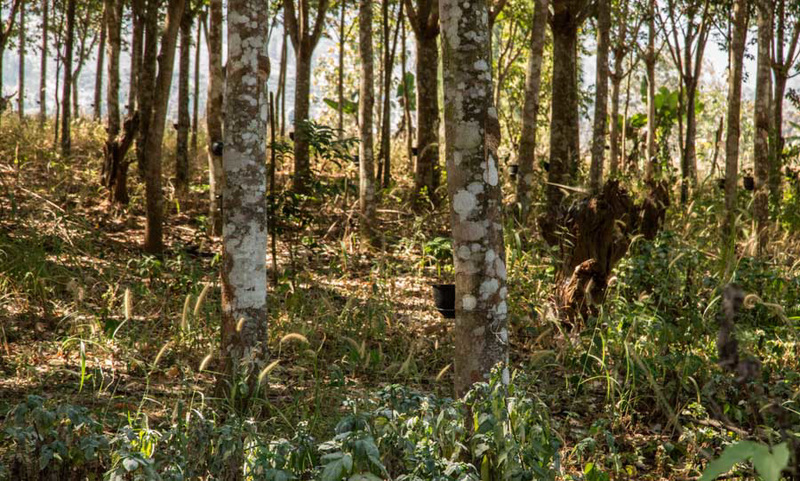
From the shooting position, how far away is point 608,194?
602cm

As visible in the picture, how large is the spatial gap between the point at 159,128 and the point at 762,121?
256 inches

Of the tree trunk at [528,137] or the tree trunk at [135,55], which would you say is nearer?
the tree trunk at [528,137]

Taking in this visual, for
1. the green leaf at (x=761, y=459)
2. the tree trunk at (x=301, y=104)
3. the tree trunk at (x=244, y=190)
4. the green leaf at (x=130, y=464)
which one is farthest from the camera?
the tree trunk at (x=301, y=104)

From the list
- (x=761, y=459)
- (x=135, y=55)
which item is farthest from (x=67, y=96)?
(x=761, y=459)

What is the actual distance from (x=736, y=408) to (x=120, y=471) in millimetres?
3381

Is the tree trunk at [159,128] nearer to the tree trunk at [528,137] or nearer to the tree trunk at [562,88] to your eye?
the tree trunk at [528,137]

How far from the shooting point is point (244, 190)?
442cm

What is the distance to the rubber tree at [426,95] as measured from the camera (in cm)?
1002

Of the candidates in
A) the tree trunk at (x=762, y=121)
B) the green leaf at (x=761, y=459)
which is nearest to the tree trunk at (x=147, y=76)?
the tree trunk at (x=762, y=121)

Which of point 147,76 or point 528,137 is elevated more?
point 147,76

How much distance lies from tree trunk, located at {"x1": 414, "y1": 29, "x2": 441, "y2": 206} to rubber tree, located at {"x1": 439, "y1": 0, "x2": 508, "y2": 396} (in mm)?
6338

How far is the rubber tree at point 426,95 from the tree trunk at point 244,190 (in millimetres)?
5505

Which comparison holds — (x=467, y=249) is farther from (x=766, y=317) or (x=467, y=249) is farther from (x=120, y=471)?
(x=766, y=317)

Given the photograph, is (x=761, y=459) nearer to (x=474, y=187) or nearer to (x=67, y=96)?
(x=474, y=187)
